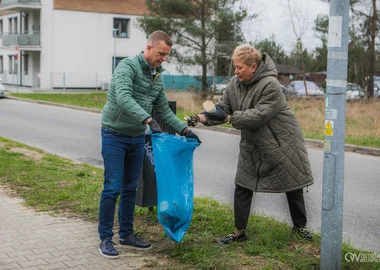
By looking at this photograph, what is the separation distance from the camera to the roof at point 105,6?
4525 centimetres

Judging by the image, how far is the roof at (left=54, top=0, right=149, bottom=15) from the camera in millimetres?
45250

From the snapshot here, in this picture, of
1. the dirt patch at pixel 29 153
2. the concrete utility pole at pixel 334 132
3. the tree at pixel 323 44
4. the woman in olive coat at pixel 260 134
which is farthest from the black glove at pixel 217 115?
the tree at pixel 323 44

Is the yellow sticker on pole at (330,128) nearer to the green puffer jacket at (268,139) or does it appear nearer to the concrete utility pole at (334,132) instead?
the concrete utility pole at (334,132)

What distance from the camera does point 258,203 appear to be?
7715 mm

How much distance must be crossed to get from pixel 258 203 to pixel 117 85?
3.52m

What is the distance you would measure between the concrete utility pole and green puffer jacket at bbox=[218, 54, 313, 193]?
2.31 feet

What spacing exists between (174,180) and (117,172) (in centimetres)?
49

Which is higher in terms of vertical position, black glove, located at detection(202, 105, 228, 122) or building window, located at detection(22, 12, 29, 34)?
building window, located at detection(22, 12, 29, 34)

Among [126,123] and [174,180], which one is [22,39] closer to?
[126,123]

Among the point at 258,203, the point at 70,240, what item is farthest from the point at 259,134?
the point at 258,203

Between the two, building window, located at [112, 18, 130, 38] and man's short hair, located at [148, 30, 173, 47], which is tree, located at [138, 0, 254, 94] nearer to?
building window, located at [112, 18, 130, 38]

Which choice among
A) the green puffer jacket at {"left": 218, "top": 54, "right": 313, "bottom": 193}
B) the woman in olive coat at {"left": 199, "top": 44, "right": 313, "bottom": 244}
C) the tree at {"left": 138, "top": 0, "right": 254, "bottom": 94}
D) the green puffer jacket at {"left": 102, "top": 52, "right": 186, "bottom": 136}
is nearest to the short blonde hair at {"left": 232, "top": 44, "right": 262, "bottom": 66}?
the woman in olive coat at {"left": 199, "top": 44, "right": 313, "bottom": 244}

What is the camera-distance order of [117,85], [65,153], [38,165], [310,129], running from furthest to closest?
[310,129] < [65,153] < [38,165] < [117,85]

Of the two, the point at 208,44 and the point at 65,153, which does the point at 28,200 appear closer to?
the point at 65,153
